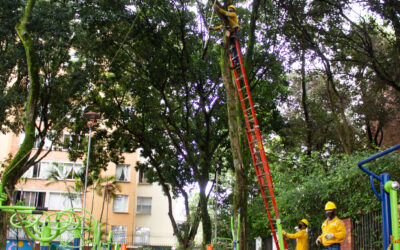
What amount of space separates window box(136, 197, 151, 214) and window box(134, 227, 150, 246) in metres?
1.64

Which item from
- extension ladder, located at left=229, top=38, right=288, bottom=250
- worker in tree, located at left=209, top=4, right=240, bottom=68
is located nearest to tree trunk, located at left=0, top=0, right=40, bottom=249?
worker in tree, located at left=209, top=4, right=240, bottom=68

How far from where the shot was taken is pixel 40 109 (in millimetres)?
19438

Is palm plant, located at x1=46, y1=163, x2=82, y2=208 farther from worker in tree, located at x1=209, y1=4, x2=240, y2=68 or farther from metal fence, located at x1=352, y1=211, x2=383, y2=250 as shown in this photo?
metal fence, located at x1=352, y1=211, x2=383, y2=250

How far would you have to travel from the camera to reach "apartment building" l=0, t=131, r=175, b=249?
36.7 meters

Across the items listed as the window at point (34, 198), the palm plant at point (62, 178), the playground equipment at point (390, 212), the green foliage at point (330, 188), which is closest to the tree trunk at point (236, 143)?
the green foliage at point (330, 188)

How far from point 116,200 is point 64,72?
71.8ft

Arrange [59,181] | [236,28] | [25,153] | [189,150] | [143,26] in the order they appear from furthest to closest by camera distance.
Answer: [59,181] < [189,150] < [143,26] < [25,153] < [236,28]

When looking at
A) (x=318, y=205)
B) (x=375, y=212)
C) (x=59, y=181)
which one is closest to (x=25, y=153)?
(x=318, y=205)

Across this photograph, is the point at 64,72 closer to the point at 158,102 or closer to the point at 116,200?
the point at 158,102

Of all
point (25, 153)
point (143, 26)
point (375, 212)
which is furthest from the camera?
point (143, 26)

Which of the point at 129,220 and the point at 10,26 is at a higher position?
the point at 10,26

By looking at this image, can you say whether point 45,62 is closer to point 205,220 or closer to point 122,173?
point 205,220

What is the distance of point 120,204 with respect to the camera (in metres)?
39.1

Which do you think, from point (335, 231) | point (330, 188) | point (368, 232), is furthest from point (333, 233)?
point (330, 188)
